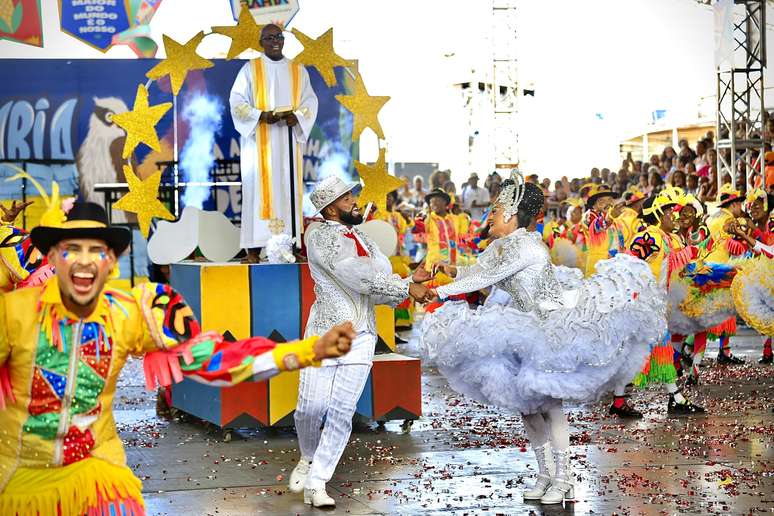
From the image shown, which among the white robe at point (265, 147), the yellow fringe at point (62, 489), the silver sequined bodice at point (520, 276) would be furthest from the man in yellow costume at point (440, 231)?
the yellow fringe at point (62, 489)

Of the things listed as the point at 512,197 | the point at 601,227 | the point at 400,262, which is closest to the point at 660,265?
the point at 512,197

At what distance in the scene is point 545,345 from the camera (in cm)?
689

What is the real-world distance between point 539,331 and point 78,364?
3.39m

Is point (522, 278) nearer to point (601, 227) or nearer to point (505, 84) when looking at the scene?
point (601, 227)

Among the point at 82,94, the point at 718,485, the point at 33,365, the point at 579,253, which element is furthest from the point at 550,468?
the point at 82,94

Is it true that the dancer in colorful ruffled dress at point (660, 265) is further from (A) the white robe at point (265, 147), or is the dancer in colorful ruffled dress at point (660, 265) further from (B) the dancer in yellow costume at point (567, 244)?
(B) the dancer in yellow costume at point (567, 244)

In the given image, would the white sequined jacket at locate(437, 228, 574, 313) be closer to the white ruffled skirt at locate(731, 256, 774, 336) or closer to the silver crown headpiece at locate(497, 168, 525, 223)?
the silver crown headpiece at locate(497, 168, 525, 223)

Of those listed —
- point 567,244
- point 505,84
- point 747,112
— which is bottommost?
point 567,244

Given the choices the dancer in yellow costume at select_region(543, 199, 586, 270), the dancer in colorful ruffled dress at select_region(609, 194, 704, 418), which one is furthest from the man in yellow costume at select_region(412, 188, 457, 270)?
the dancer in colorful ruffled dress at select_region(609, 194, 704, 418)

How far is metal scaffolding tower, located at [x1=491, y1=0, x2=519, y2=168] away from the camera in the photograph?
31469 mm

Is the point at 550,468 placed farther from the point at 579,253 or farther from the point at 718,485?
the point at 579,253

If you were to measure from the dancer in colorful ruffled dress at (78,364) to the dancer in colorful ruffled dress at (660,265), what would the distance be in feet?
21.0

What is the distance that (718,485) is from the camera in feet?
24.9

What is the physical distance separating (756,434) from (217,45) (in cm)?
1504
